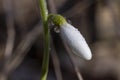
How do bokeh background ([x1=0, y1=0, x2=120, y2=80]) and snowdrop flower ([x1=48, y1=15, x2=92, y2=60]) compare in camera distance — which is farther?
bokeh background ([x1=0, y1=0, x2=120, y2=80])

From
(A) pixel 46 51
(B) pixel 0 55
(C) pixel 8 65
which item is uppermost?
(A) pixel 46 51

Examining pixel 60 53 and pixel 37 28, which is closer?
pixel 37 28

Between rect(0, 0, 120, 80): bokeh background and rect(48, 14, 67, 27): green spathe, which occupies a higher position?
rect(48, 14, 67, 27): green spathe

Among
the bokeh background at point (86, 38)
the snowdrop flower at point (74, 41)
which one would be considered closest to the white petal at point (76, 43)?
the snowdrop flower at point (74, 41)

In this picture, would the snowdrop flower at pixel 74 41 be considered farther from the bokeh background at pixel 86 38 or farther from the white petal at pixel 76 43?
the bokeh background at pixel 86 38

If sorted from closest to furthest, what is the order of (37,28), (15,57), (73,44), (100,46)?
1. (73,44)
2. (15,57)
3. (37,28)
4. (100,46)

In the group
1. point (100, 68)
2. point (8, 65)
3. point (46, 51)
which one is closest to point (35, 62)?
point (100, 68)

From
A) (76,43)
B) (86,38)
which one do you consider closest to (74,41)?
(76,43)

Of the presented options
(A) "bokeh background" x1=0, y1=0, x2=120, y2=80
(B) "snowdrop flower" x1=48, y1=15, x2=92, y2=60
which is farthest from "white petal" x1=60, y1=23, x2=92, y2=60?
(A) "bokeh background" x1=0, y1=0, x2=120, y2=80

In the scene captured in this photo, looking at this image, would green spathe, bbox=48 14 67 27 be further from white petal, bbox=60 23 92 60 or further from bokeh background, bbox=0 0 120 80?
bokeh background, bbox=0 0 120 80

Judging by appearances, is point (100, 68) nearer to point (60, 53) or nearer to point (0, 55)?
point (60, 53)

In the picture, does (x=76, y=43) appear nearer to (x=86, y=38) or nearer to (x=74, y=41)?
(x=74, y=41)
